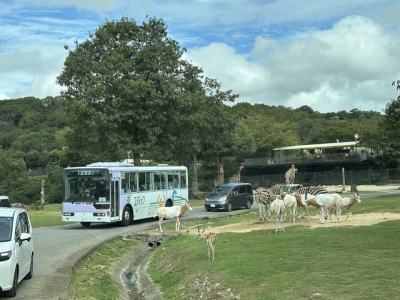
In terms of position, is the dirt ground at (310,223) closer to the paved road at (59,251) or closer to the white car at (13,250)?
the paved road at (59,251)

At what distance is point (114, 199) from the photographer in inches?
931

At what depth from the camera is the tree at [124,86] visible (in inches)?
1346

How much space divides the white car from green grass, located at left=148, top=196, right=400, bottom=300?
3.49m

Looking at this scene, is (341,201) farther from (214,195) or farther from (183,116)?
(183,116)

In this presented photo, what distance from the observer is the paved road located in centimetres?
1070

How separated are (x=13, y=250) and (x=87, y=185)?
14.2 metres

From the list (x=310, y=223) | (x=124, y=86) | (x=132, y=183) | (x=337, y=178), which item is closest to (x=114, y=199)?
(x=132, y=183)

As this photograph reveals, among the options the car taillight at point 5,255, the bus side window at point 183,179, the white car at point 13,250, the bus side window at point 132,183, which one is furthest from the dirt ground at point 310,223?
the car taillight at point 5,255

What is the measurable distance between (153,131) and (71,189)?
1273 centimetres

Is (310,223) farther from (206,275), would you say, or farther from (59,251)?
(59,251)

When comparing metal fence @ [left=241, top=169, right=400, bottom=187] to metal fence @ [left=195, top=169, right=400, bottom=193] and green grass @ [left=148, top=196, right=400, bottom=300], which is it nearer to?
metal fence @ [left=195, top=169, right=400, bottom=193]

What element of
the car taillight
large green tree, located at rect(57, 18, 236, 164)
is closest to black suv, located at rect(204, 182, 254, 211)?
large green tree, located at rect(57, 18, 236, 164)

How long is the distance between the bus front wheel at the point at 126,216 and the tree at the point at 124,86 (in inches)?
404

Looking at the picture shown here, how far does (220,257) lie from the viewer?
1331 centimetres
